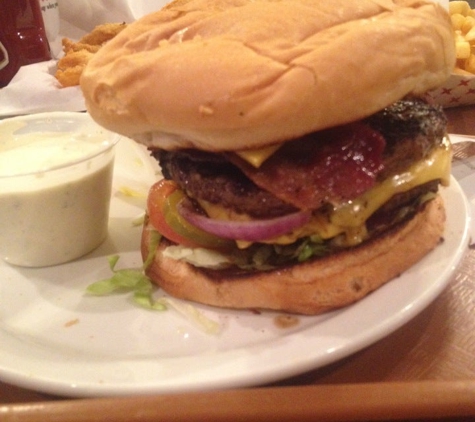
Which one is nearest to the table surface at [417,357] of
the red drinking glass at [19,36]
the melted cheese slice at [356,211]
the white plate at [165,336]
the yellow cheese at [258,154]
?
the white plate at [165,336]

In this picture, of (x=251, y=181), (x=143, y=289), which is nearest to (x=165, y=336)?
(x=143, y=289)

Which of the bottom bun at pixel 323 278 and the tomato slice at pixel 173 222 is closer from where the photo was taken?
the bottom bun at pixel 323 278

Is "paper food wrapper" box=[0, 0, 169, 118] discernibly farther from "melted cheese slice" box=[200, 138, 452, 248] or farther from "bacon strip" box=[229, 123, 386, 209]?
"bacon strip" box=[229, 123, 386, 209]

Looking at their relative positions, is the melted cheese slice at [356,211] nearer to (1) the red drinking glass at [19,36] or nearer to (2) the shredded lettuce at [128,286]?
(2) the shredded lettuce at [128,286]

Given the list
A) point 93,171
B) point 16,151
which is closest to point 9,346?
point 93,171

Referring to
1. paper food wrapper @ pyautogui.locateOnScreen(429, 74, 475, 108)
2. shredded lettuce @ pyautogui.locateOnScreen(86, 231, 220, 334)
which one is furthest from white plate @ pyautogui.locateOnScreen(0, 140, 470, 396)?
paper food wrapper @ pyautogui.locateOnScreen(429, 74, 475, 108)

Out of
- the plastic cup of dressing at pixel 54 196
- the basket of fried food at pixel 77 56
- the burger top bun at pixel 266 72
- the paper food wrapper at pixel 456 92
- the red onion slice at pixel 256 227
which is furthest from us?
the basket of fried food at pixel 77 56

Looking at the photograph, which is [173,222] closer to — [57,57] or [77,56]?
[77,56]
